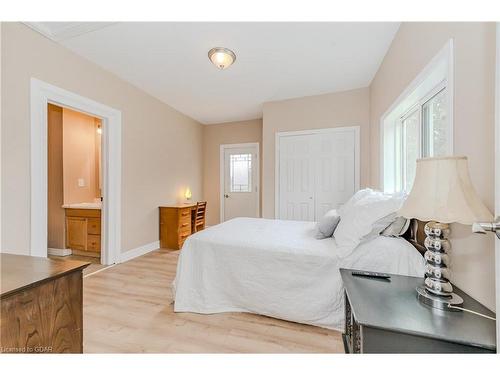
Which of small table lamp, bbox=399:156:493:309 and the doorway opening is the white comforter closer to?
small table lamp, bbox=399:156:493:309

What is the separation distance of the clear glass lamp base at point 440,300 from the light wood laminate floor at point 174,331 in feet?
2.51

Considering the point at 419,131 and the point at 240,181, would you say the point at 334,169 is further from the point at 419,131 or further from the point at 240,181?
the point at 240,181

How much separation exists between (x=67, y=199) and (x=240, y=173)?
322 cm

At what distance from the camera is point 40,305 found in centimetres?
89

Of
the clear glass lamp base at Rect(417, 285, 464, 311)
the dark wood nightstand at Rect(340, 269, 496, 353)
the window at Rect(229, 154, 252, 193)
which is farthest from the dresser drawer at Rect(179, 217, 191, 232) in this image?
the clear glass lamp base at Rect(417, 285, 464, 311)

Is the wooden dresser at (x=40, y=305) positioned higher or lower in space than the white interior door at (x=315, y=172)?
lower

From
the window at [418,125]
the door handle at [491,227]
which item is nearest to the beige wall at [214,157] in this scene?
the window at [418,125]

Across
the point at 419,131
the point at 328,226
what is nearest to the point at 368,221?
the point at 328,226

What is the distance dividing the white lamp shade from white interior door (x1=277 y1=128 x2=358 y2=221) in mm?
2897

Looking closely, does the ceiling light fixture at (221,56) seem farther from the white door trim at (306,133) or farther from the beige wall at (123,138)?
the white door trim at (306,133)

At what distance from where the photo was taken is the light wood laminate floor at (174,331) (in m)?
1.57

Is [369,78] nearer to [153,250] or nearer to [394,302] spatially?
[394,302]

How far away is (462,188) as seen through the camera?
0.91 meters

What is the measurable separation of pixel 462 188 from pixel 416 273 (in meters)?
0.82
